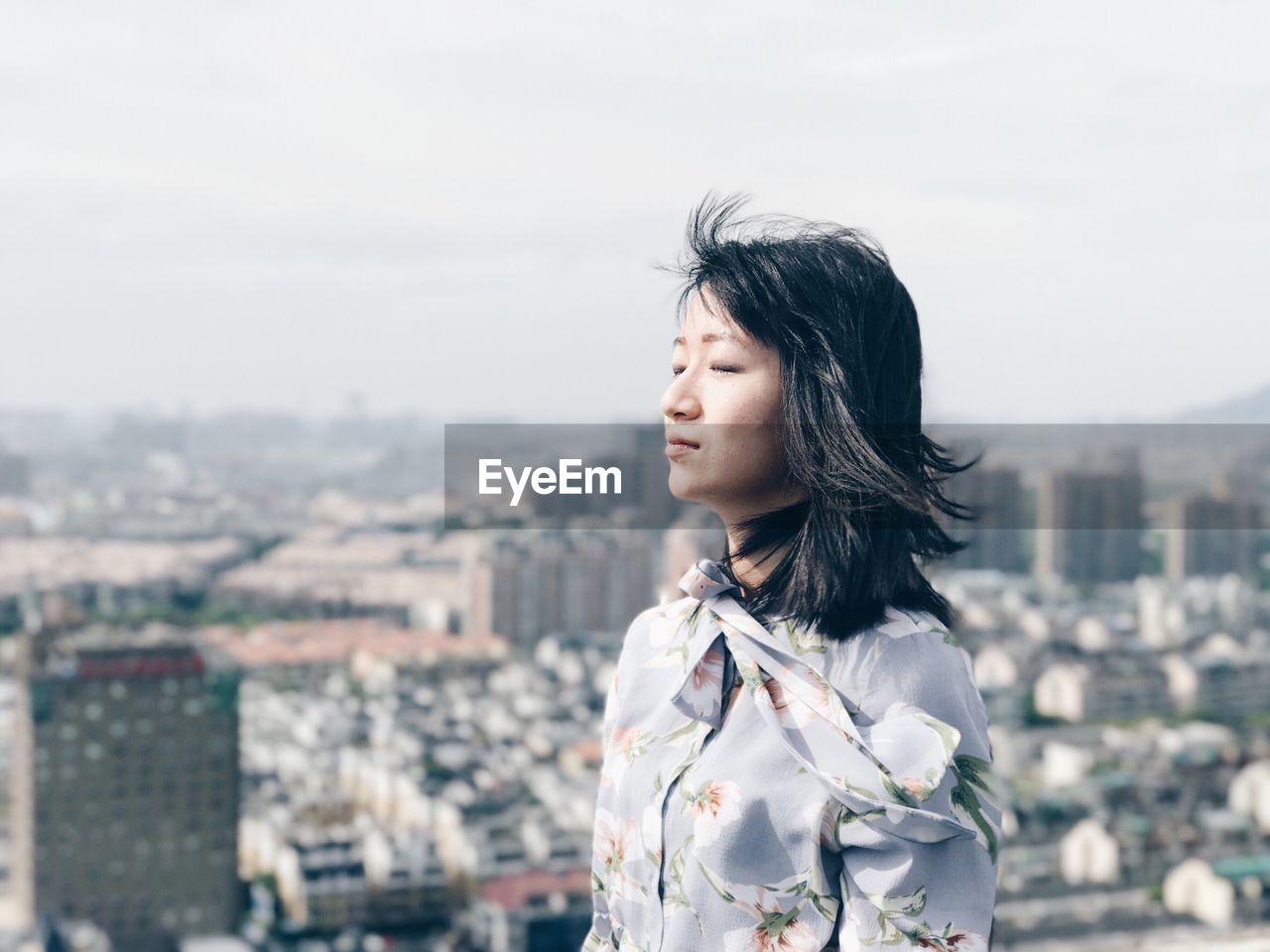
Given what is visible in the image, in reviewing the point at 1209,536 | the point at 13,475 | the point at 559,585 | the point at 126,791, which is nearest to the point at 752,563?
the point at 126,791

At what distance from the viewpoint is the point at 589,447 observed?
0.74 meters

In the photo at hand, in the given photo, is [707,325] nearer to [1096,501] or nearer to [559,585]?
[1096,501]

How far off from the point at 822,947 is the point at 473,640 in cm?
1129

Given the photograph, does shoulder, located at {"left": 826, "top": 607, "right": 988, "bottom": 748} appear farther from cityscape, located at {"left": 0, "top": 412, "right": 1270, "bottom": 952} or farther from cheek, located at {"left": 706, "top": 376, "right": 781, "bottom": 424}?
cityscape, located at {"left": 0, "top": 412, "right": 1270, "bottom": 952}

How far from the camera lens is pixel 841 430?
0.54 meters

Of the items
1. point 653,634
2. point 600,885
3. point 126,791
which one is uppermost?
point 653,634

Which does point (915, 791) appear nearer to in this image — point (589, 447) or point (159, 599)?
point (589, 447)

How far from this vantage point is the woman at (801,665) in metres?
0.51

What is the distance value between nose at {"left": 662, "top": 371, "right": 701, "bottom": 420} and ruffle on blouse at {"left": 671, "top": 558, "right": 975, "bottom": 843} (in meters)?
0.06

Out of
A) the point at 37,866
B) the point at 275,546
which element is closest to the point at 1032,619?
the point at 275,546

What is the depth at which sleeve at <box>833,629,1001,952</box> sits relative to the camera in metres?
0.50

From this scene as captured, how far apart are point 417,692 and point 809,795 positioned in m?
11.1

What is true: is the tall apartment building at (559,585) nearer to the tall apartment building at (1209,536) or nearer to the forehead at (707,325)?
the tall apartment building at (1209,536)

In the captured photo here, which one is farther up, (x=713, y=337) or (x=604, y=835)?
(x=713, y=337)
